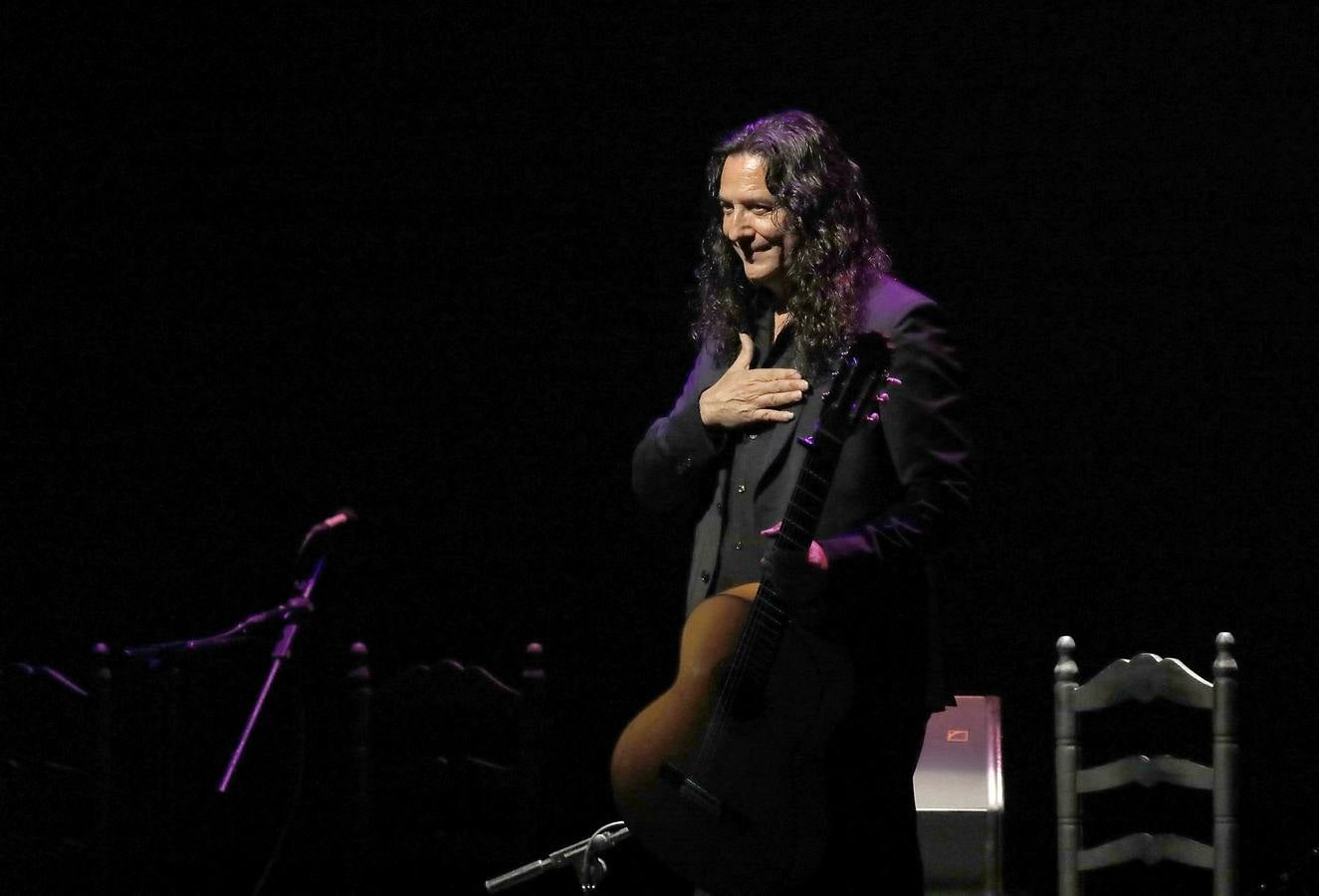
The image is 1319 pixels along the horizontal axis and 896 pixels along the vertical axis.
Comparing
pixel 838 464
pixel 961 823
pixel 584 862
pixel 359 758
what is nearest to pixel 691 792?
pixel 584 862

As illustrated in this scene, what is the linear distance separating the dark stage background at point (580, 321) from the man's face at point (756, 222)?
1677mm

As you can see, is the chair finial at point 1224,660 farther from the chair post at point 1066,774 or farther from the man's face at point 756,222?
the man's face at point 756,222

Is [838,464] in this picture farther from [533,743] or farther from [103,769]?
[103,769]

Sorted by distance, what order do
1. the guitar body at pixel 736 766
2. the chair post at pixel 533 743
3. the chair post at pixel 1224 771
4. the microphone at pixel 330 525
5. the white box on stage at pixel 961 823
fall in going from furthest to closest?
the microphone at pixel 330 525 → the chair post at pixel 533 743 → the chair post at pixel 1224 771 → the white box on stage at pixel 961 823 → the guitar body at pixel 736 766

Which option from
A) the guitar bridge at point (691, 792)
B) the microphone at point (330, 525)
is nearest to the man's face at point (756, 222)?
the guitar bridge at point (691, 792)

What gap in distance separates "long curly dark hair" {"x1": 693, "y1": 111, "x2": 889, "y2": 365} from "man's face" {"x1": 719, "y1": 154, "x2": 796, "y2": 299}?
1 centimetres

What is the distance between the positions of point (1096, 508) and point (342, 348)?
215 cm

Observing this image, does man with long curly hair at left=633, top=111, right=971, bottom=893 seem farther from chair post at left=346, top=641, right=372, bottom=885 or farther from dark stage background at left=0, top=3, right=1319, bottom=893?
chair post at left=346, top=641, right=372, bottom=885

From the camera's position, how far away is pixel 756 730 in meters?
1.95

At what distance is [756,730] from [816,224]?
0.70 meters

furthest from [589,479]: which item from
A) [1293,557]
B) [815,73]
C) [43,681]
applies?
[1293,557]

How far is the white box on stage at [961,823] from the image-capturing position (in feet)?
9.00

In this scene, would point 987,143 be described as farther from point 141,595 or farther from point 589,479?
point 141,595

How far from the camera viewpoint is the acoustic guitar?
1909mm
